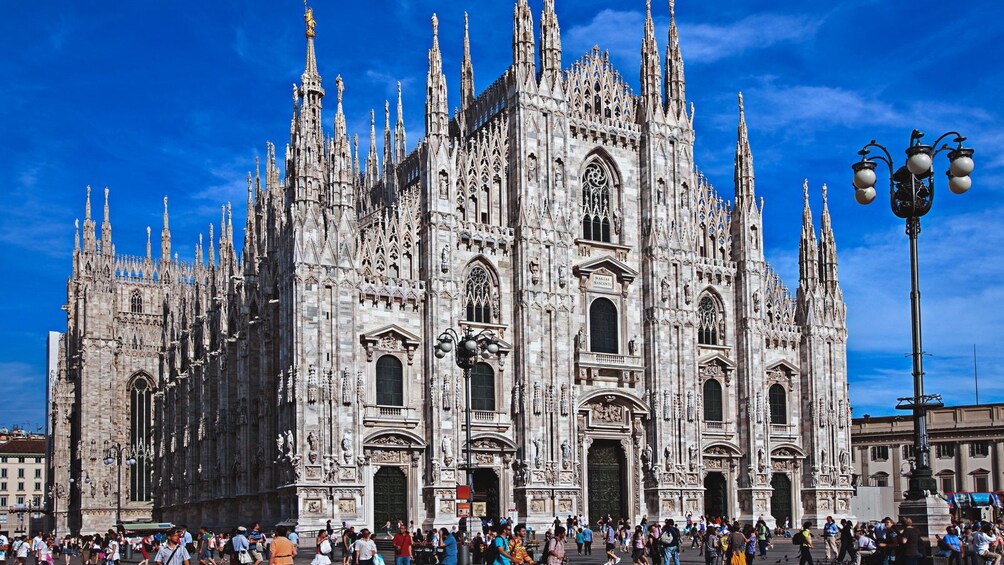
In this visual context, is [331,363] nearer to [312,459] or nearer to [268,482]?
[312,459]

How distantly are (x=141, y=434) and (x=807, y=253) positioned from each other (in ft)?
169

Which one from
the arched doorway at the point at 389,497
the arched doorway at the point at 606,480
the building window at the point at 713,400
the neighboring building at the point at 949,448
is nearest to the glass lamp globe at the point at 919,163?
the arched doorway at the point at 389,497

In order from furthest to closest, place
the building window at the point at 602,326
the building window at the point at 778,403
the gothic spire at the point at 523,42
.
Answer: the building window at the point at 778,403
the building window at the point at 602,326
the gothic spire at the point at 523,42

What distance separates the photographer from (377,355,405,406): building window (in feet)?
170

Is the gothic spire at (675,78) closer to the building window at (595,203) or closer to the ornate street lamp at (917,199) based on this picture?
the building window at (595,203)

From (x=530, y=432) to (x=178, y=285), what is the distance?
4537cm

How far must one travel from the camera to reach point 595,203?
59031 mm

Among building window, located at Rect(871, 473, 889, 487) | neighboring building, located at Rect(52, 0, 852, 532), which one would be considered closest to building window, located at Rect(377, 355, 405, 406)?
neighboring building, located at Rect(52, 0, 852, 532)

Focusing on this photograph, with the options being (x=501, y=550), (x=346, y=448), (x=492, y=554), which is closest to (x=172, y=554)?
(x=501, y=550)

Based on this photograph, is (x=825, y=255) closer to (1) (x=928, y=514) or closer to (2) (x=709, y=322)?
(2) (x=709, y=322)

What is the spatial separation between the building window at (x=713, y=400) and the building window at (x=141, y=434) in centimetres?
4635

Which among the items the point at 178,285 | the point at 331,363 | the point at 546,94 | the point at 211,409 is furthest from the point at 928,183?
the point at 178,285

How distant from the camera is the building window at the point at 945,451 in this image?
82188mm

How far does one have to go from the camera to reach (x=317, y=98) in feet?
174
